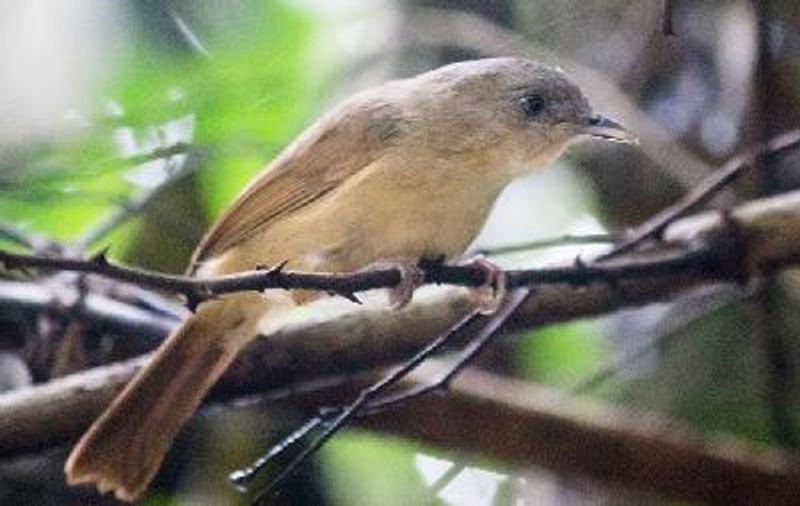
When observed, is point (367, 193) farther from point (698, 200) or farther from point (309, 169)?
point (698, 200)

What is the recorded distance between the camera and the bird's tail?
1.18 m

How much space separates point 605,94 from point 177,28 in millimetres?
434

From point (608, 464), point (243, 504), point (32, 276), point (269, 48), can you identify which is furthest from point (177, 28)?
point (608, 464)

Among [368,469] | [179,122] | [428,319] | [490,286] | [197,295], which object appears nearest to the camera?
[197,295]

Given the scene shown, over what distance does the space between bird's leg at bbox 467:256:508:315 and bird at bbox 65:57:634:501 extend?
2.6 inches

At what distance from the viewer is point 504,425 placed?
4.77 feet

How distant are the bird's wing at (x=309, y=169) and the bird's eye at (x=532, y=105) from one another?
0.10 meters

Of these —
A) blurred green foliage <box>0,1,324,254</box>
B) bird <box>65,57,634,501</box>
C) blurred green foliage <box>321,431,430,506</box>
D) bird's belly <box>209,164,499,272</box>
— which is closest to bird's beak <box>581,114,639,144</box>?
bird <box>65,57,634,501</box>

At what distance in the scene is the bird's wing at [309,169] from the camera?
4.15 ft

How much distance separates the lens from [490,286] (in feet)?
3.70

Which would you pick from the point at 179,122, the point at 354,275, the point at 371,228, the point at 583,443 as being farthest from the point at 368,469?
the point at 354,275

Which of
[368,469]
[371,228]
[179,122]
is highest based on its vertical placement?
[179,122]

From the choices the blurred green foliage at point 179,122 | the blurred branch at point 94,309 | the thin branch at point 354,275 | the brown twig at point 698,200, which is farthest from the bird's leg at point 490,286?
the blurred branch at point 94,309

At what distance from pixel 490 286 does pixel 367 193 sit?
21 centimetres
